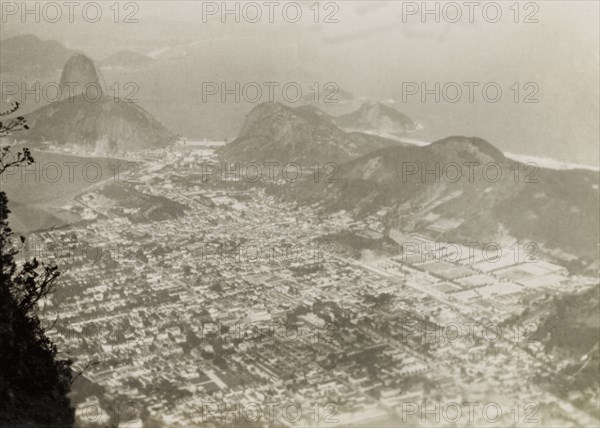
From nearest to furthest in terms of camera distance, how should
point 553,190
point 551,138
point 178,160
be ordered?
point 553,190 < point 178,160 < point 551,138

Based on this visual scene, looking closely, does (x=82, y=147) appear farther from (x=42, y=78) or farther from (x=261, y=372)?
(x=261, y=372)

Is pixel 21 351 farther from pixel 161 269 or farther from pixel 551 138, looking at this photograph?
pixel 551 138

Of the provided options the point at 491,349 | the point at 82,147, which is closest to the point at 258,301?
the point at 491,349

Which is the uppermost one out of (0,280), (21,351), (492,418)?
(0,280)

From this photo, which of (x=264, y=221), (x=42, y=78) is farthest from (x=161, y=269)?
(x=42, y=78)

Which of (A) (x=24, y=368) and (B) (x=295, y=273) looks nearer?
(A) (x=24, y=368)

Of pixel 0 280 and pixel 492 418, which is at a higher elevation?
pixel 0 280

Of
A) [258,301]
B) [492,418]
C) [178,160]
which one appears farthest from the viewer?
[178,160]

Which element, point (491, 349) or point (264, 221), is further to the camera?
point (264, 221)

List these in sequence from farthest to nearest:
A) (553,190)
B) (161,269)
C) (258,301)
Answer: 1. (553,190)
2. (161,269)
3. (258,301)
